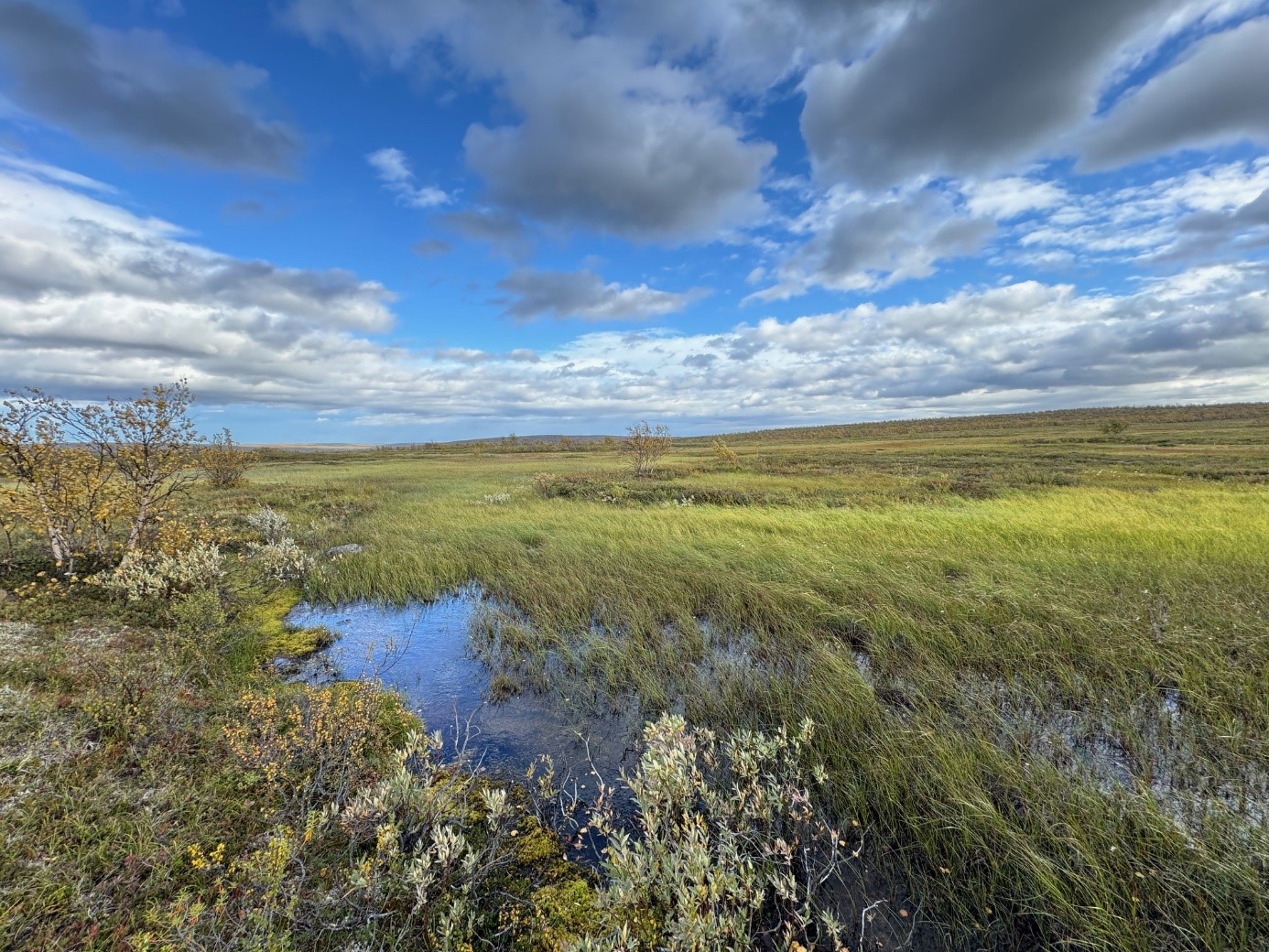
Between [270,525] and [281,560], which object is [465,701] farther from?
[270,525]

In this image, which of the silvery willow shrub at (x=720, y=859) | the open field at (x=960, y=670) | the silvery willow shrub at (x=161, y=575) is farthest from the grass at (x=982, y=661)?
the silvery willow shrub at (x=161, y=575)

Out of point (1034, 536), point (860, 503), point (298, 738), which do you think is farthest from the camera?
point (860, 503)

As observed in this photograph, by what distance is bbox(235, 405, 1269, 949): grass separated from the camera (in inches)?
133

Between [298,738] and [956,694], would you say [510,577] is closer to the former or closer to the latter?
[298,738]

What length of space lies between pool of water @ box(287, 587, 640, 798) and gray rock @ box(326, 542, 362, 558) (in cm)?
352

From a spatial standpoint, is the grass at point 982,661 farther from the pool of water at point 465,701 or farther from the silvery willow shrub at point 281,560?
the silvery willow shrub at point 281,560

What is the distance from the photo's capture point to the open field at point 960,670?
11.1 ft

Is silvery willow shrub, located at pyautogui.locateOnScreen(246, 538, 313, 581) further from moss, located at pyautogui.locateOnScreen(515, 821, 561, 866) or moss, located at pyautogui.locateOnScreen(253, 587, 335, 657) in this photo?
moss, located at pyautogui.locateOnScreen(515, 821, 561, 866)

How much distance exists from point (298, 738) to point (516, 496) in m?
20.6

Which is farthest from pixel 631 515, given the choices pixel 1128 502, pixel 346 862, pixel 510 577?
pixel 1128 502

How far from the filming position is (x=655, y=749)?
14.3 ft

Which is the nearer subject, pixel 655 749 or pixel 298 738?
pixel 655 749

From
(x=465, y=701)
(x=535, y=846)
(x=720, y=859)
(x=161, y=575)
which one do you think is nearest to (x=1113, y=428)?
(x=465, y=701)

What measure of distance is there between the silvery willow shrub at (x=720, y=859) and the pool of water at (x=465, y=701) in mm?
901
